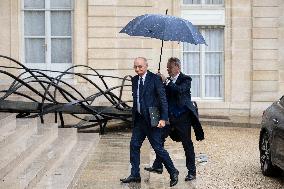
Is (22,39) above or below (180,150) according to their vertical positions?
above

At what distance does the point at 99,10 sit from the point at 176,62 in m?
9.82

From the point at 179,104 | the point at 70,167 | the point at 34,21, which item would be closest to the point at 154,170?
the point at 179,104

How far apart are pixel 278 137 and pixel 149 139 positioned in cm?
175

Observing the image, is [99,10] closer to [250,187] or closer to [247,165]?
[247,165]

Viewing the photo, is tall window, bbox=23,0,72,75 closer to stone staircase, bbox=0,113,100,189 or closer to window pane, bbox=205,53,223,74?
window pane, bbox=205,53,223,74

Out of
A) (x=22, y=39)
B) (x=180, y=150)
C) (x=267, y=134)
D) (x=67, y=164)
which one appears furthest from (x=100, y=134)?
(x=22, y=39)

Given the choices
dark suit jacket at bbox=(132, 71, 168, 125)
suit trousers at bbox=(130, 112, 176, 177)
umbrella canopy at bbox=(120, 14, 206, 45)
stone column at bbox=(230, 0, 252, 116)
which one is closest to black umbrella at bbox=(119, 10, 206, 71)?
umbrella canopy at bbox=(120, 14, 206, 45)

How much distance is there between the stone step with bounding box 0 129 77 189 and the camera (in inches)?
282

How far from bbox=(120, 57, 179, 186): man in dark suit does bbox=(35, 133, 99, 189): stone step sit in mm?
937

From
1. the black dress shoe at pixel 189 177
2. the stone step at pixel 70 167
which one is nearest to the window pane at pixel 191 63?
the stone step at pixel 70 167

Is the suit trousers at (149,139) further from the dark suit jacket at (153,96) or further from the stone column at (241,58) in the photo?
the stone column at (241,58)

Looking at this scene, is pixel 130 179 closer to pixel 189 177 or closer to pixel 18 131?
pixel 189 177

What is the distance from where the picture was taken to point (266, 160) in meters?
9.06

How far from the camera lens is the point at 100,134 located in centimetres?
1308
